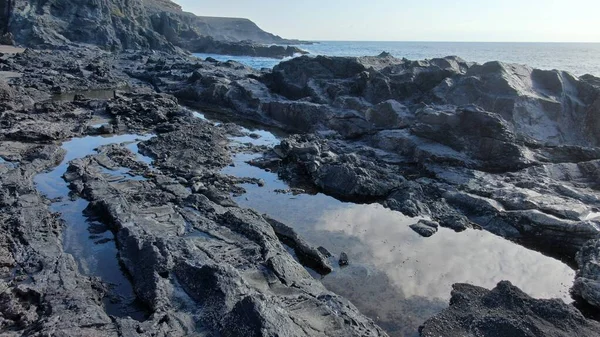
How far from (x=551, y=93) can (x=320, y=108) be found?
56.1 ft

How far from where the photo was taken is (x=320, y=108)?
3347cm

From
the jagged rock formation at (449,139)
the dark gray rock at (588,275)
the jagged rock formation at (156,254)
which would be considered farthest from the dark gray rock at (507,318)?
the jagged rock formation at (449,139)

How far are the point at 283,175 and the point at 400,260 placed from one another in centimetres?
952

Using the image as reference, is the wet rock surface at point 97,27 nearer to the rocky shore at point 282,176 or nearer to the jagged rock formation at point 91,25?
the jagged rock formation at point 91,25

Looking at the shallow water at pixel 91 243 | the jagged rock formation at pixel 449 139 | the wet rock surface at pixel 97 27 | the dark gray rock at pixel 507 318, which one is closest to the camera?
the dark gray rock at pixel 507 318

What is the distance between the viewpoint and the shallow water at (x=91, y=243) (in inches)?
407

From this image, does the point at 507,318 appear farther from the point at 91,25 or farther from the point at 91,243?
the point at 91,25

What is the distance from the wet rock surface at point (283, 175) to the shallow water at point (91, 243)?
0.32 meters

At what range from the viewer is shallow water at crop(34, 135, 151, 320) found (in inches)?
407

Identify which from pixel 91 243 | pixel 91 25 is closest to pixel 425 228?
pixel 91 243

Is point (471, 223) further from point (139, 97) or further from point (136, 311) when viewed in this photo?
point (139, 97)

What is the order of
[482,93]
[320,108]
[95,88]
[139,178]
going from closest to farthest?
[139,178], [482,93], [320,108], [95,88]

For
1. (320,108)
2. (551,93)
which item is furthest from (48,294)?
(551,93)

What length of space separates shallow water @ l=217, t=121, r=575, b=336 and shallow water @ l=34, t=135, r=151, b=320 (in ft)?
18.5
